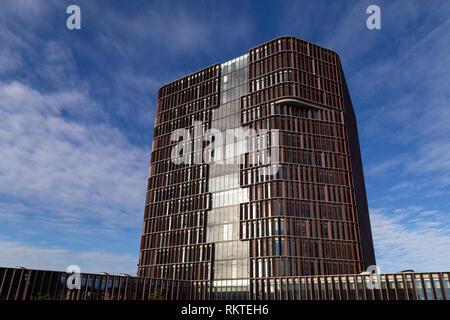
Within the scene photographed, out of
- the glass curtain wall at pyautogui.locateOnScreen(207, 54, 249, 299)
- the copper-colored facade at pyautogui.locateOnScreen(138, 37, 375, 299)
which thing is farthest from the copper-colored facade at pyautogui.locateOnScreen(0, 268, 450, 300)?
the glass curtain wall at pyautogui.locateOnScreen(207, 54, 249, 299)

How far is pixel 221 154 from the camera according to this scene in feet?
285

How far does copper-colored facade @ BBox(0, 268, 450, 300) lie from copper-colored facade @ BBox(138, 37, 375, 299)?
4014mm

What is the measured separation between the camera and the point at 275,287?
66.7m

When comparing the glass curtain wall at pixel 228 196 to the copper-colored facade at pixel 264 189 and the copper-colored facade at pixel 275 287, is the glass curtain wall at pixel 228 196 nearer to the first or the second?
the copper-colored facade at pixel 264 189

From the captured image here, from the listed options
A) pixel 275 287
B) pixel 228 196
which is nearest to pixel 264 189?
pixel 228 196

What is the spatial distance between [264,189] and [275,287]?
70.7 feet

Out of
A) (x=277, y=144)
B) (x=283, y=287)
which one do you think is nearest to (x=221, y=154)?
(x=277, y=144)

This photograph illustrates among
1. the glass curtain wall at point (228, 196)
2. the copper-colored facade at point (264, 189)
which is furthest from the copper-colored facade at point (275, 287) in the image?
the glass curtain wall at point (228, 196)

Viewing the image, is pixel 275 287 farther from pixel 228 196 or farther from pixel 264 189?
pixel 228 196

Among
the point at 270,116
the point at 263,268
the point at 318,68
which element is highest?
Result: the point at 318,68
